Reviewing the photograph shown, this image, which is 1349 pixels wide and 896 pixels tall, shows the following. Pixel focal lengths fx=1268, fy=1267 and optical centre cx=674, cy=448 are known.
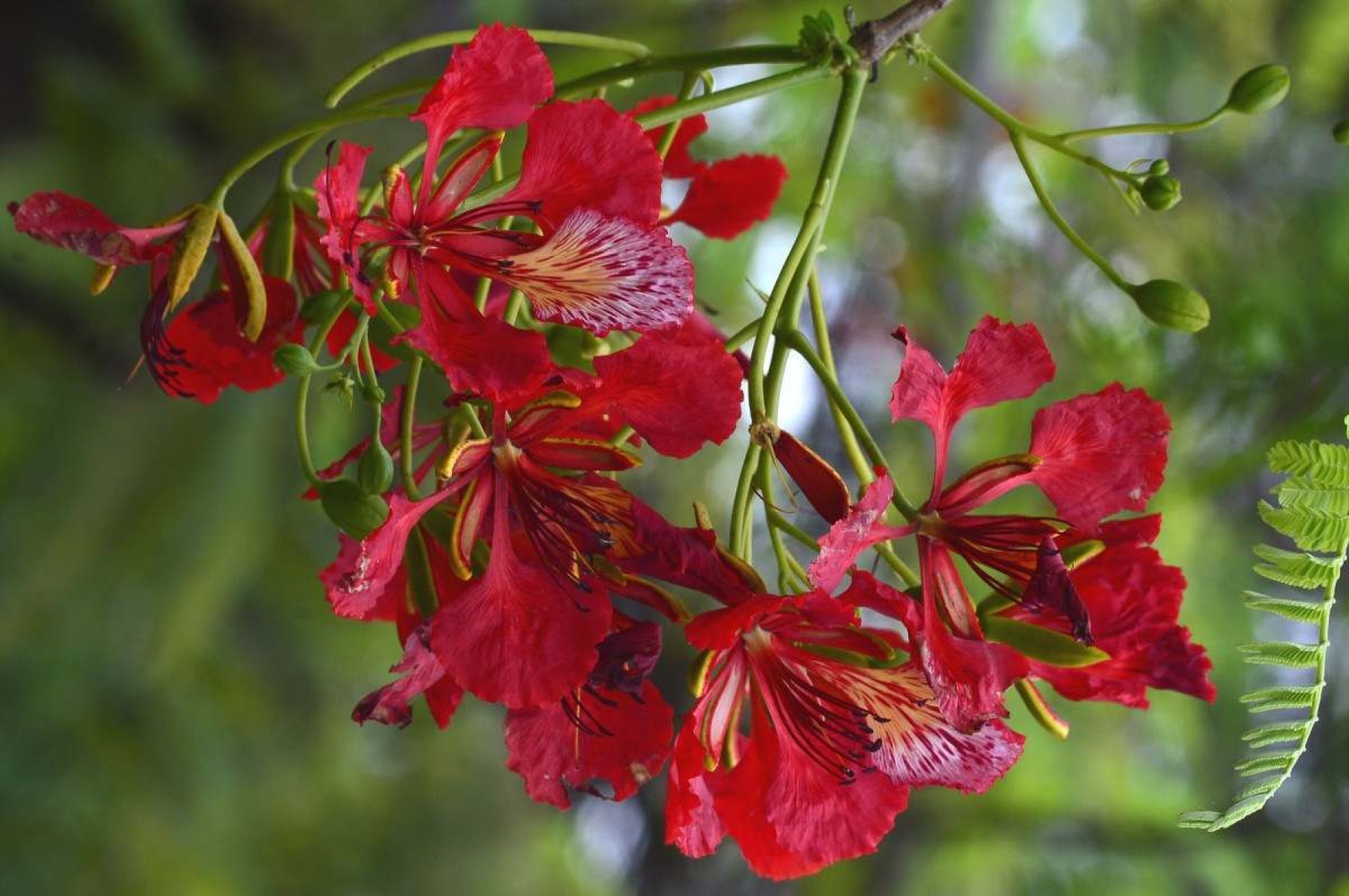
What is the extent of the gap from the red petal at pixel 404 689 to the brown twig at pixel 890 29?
0.29m

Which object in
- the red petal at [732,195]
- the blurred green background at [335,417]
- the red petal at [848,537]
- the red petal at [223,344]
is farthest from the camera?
the blurred green background at [335,417]

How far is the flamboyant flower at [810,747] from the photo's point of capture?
487 mm

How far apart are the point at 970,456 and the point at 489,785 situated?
108 cm

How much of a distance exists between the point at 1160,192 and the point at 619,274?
0.23m

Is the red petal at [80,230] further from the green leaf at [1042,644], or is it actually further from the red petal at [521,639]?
the green leaf at [1042,644]

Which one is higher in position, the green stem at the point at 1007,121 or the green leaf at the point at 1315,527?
the green stem at the point at 1007,121

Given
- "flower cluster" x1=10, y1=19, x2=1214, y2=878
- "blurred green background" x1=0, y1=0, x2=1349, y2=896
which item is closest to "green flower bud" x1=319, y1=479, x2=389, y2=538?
"flower cluster" x1=10, y1=19, x2=1214, y2=878

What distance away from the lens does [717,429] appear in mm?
478

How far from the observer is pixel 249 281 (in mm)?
508

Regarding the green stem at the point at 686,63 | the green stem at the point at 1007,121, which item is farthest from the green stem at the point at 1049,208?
the green stem at the point at 686,63

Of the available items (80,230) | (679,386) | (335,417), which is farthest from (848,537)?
(335,417)

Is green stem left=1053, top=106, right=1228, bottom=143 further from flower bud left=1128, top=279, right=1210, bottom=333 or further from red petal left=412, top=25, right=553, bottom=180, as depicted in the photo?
red petal left=412, top=25, right=553, bottom=180

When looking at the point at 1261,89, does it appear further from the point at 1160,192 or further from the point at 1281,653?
the point at 1281,653

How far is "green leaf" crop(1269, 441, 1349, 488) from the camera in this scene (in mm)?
490
